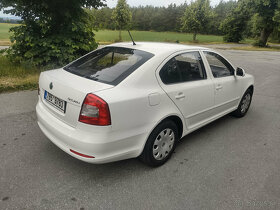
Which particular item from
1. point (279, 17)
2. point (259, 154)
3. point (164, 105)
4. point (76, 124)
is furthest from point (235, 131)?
point (279, 17)

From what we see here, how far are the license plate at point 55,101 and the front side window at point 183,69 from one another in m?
1.20

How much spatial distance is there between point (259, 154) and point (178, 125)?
1.34 meters

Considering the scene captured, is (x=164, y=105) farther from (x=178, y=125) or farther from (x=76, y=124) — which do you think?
(x=76, y=124)

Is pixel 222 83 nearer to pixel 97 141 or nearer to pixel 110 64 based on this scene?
pixel 110 64

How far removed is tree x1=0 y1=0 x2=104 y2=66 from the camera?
6.80 m

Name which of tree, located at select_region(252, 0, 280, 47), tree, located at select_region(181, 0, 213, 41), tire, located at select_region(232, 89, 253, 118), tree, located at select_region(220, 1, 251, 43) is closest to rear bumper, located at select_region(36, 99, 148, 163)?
tire, located at select_region(232, 89, 253, 118)

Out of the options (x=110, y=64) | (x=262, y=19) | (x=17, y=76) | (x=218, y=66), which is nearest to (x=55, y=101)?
(x=110, y=64)

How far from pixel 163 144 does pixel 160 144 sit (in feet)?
0.21

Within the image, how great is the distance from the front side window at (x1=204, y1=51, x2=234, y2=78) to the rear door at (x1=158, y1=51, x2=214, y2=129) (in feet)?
0.90

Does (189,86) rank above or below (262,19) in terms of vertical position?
below

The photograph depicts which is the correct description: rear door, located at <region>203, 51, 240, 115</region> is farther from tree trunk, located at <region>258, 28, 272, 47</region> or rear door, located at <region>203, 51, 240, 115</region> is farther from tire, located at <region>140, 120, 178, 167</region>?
tree trunk, located at <region>258, 28, 272, 47</region>

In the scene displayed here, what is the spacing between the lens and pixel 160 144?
2.84m

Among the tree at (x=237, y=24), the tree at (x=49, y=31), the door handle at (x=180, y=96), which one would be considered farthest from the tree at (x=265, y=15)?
the door handle at (x=180, y=96)

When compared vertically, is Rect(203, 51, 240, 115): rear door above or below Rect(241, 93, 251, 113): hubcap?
above
